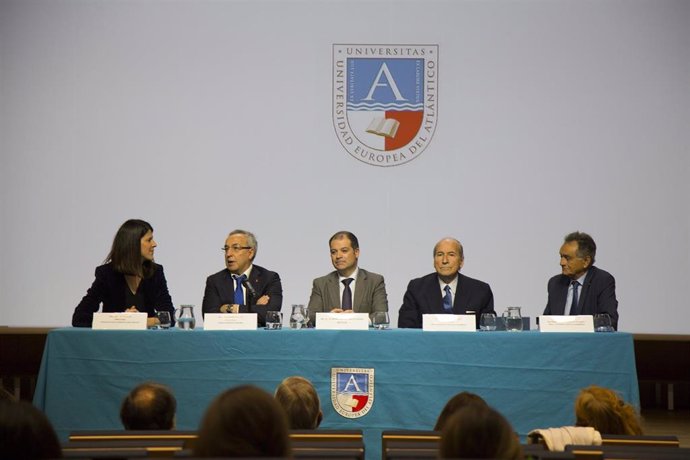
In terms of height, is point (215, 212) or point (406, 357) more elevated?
point (215, 212)

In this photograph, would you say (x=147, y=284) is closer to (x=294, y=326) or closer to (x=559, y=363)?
(x=294, y=326)

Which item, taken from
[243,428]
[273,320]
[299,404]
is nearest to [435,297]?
[273,320]

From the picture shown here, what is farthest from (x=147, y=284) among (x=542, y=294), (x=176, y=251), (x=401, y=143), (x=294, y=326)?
(x=542, y=294)

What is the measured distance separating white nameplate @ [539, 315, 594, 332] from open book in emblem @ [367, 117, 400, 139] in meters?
2.79

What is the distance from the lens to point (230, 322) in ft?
13.9

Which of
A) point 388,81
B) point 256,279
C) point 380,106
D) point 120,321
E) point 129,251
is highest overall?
point 388,81

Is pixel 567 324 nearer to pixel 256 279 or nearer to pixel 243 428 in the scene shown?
pixel 256 279

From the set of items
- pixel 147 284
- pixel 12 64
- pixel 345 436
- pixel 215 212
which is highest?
pixel 12 64

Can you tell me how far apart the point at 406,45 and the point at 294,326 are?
3.01 m

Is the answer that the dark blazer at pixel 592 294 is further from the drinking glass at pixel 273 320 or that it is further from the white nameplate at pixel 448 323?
the drinking glass at pixel 273 320

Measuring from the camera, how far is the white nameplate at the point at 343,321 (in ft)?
13.8

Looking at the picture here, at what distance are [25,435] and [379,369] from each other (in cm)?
262

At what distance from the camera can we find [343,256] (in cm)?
514

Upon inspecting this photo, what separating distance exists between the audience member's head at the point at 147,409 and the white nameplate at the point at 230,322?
1.53 meters
